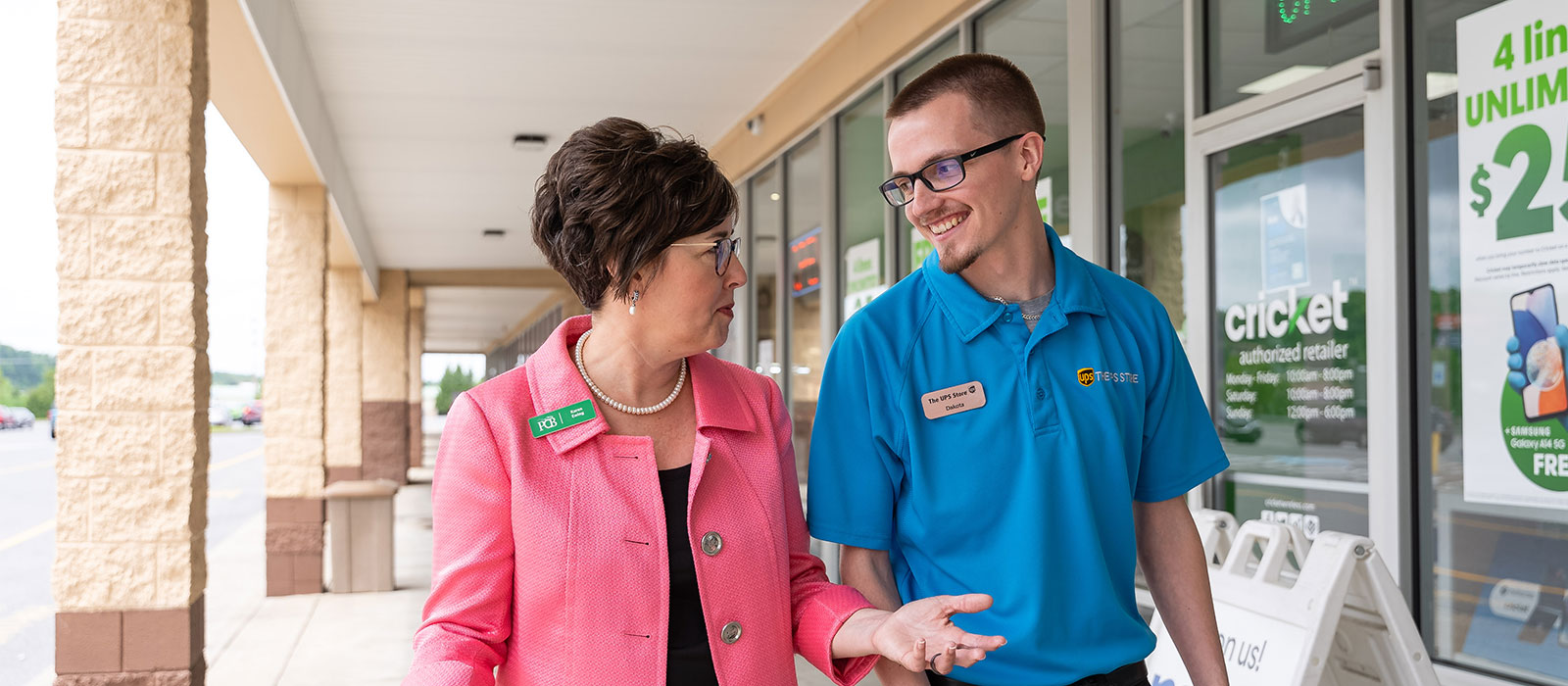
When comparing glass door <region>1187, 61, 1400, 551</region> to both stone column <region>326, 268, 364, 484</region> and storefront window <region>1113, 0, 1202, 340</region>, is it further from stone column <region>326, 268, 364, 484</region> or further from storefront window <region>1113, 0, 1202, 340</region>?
stone column <region>326, 268, 364, 484</region>

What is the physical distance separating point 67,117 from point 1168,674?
12.3 ft

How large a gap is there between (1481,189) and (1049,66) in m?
2.23

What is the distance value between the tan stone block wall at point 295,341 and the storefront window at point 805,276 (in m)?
3.50

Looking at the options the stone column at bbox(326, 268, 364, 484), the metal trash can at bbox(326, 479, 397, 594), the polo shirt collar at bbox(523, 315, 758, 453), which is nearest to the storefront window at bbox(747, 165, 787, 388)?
the metal trash can at bbox(326, 479, 397, 594)

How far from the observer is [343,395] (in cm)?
1300

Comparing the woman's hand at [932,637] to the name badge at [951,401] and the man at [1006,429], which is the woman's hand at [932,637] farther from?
the name badge at [951,401]

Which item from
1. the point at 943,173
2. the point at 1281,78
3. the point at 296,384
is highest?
the point at 1281,78

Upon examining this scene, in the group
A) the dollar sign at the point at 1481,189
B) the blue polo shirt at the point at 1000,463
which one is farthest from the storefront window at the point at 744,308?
the blue polo shirt at the point at 1000,463

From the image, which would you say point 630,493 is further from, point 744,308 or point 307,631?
point 744,308

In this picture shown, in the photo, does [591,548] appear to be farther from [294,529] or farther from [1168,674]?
[294,529]

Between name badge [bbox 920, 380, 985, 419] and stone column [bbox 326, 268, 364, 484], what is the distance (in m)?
12.0

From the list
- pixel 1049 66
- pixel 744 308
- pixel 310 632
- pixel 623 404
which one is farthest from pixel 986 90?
pixel 744 308

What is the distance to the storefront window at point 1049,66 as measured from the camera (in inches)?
195

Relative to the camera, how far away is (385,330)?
1858cm
